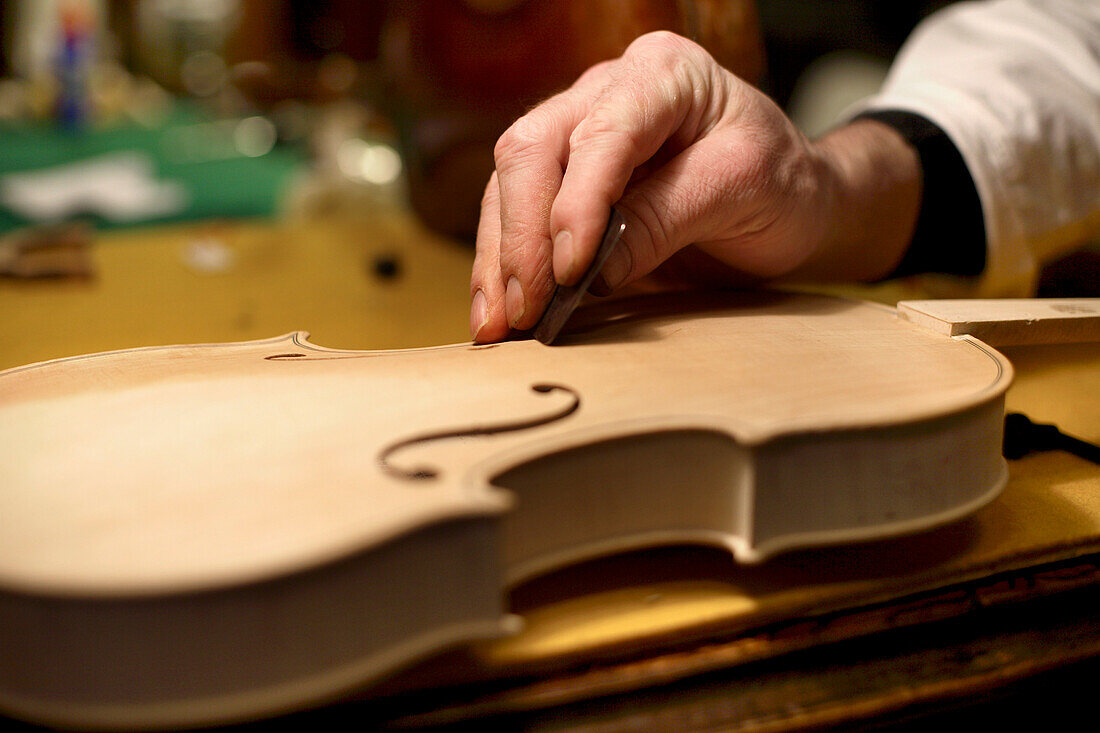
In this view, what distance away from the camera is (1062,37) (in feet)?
3.03

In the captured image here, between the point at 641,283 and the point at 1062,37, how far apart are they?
0.59 metres

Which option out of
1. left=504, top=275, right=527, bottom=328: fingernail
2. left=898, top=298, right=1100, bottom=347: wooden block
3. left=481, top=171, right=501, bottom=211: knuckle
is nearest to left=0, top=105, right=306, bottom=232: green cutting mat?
left=481, top=171, right=501, bottom=211: knuckle

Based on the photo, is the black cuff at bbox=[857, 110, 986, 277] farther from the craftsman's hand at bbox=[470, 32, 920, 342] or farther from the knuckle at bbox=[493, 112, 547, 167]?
the knuckle at bbox=[493, 112, 547, 167]

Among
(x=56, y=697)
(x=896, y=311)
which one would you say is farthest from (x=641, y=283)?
(x=56, y=697)

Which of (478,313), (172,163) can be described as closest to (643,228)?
(478,313)

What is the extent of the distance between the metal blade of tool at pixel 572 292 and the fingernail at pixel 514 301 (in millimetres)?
18

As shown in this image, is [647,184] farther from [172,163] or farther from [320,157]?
[172,163]

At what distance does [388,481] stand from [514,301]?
240mm

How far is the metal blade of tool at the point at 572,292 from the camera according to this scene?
1.85ft

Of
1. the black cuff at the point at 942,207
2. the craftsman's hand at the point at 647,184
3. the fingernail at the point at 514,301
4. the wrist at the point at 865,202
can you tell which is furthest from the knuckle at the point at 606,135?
the black cuff at the point at 942,207

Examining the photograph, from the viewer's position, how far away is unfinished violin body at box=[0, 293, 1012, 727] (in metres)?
0.32

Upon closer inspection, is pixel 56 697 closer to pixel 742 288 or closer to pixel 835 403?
pixel 835 403

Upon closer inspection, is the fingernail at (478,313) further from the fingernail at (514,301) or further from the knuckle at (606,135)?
the knuckle at (606,135)

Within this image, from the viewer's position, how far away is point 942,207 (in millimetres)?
890
